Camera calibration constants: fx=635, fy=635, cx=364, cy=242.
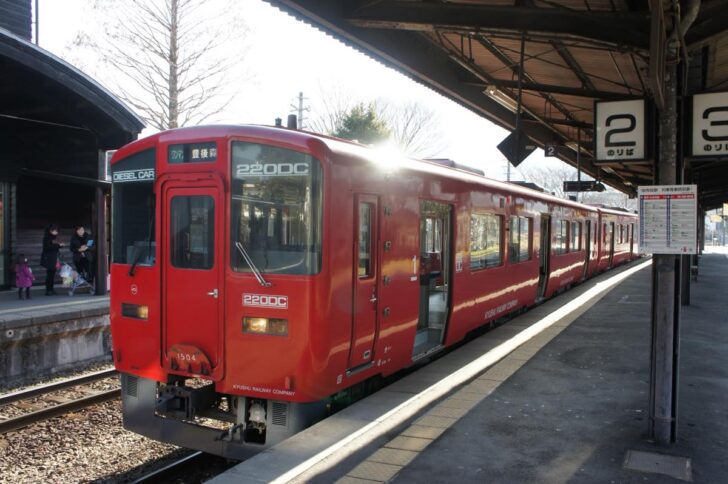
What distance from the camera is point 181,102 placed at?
74.3 ft

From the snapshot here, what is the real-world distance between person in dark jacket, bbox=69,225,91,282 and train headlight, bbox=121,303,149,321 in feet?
30.5

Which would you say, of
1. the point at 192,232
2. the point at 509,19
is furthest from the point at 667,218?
the point at 192,232

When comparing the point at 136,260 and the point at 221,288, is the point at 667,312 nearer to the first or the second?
the point at 221,288

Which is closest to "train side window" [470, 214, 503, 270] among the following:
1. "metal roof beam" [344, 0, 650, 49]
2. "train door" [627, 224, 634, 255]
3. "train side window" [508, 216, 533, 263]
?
"train side window" [508, 216, 533, 263]

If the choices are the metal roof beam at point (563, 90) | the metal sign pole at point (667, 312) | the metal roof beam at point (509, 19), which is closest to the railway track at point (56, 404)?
the metal roof beam at point (509, 19)

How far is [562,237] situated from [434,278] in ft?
27.7

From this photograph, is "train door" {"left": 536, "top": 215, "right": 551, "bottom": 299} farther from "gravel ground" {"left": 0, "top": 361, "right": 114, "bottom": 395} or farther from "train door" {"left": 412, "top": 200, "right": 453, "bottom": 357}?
"gravel ground" {"left": 0, "top": 361, "right": 114, "bottom": 395}

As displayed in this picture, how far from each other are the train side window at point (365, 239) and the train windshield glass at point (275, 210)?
2.37 ft

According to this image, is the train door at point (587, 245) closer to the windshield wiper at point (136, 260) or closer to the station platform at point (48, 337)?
the station platform at point (48, 337)

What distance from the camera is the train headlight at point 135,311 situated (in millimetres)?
5703

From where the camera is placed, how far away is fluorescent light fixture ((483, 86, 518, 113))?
12.8 m

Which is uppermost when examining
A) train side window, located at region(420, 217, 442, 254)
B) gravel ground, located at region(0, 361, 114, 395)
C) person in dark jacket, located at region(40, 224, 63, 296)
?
train side window, located at region(420, 217, 442, 254)

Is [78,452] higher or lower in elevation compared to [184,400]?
lower

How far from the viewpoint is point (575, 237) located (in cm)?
1702
